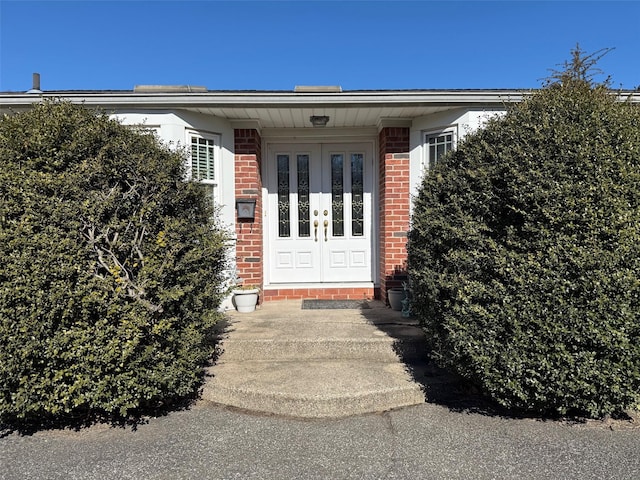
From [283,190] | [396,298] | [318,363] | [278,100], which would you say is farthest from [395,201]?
[318,363]

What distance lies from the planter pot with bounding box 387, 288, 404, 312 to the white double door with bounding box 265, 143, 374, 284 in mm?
795

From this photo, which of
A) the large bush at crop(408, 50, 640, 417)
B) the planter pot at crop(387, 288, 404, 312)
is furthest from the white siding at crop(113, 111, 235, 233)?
the large bush at crop(408, 50, 640, 417)

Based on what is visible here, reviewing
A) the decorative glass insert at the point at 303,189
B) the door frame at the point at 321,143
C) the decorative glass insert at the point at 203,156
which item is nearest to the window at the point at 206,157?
A: the decorative glass insert at the point at 203,156

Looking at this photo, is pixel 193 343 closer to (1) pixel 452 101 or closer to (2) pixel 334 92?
(2) pixel 334 92

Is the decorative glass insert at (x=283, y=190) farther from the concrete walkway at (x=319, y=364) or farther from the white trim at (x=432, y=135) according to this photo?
the white trim at (x=432, y=135)

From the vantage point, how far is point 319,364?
3.66 meters

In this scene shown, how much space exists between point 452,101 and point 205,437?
4.36m

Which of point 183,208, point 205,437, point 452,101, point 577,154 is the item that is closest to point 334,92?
point 452,101

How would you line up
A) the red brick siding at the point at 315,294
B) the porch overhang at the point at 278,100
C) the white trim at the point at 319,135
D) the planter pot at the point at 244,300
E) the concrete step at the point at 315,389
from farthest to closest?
the red brick siding at the point at 315,294 → the white trim at the point at 319,135 → the planter pot at the point at 244,300 → the porch overhang at the point at 278,100 → the concrete step at the point at 315,389

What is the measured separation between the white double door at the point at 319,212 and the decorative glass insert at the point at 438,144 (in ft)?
3.14

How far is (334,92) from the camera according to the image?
477 cm

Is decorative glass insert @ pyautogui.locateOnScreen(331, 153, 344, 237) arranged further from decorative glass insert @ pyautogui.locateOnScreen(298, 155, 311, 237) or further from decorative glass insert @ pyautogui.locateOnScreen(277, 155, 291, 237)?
decorative glass insert @ pyautogui.locateOnScreen(277, 155, 291, 237)

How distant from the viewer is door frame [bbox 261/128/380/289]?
233 inches

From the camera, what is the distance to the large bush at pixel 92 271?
2473 mm
